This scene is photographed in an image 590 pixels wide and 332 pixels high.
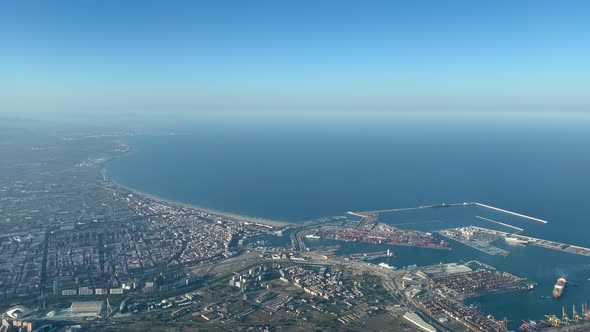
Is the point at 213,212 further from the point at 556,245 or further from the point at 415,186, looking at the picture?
the point at 556,245

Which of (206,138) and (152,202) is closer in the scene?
(152,202)

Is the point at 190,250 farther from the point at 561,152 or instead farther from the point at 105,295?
the point at 561,152

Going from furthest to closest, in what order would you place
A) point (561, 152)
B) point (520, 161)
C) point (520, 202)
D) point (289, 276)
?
point (561, 152)
point (520, 161)
point (520, 202)
point (289, 276)

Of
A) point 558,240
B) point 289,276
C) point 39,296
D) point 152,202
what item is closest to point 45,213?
point 152,202

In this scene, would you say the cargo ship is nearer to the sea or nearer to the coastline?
the sea

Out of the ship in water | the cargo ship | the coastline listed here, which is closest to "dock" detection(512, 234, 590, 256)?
the ship in water

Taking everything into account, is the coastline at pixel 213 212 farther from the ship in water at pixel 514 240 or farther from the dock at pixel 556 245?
the dock at pixel 556 245
